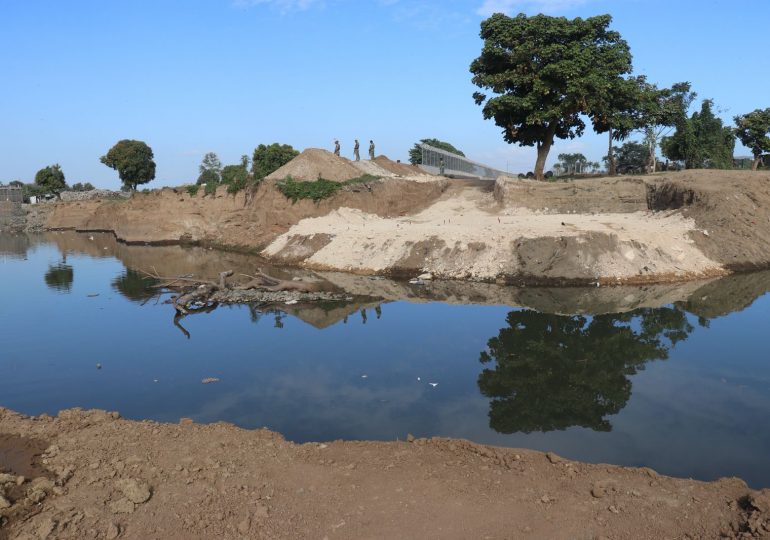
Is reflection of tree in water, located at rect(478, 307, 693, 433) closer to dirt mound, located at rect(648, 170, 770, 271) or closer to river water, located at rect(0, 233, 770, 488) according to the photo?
river water, located at rect(0, 233, 770, 488)

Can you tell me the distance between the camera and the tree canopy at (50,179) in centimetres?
7931

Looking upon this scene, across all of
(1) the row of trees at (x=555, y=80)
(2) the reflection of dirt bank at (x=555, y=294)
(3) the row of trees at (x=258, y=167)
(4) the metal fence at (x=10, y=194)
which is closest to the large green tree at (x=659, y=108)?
(1) the row of trees at (x=555, y=80)

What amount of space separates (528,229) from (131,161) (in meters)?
54.4

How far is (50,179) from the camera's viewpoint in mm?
79312

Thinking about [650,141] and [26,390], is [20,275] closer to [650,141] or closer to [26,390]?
[26,390]

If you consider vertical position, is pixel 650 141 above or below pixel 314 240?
above

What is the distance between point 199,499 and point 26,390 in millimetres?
7769

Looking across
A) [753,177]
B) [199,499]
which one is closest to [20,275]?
A: [199,499]

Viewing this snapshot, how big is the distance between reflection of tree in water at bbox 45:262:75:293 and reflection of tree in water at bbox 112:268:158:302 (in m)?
2.10

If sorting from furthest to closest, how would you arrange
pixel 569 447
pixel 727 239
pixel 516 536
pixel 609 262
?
pixel 727 239
pixel 609 262
pixel 569 447
pixel 516 536

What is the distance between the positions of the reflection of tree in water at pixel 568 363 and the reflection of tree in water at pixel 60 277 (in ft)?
67.8

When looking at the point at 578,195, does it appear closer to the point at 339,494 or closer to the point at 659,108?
the point at 659,108

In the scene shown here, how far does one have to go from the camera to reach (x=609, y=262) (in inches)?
923

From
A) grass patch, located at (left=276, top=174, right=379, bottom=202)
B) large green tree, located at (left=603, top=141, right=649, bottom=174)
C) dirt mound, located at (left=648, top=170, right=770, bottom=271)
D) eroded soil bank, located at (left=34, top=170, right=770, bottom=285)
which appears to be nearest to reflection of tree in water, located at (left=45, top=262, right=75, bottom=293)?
eroded soil bank, located at (left=34, top=170, right=770, bottom=285)
